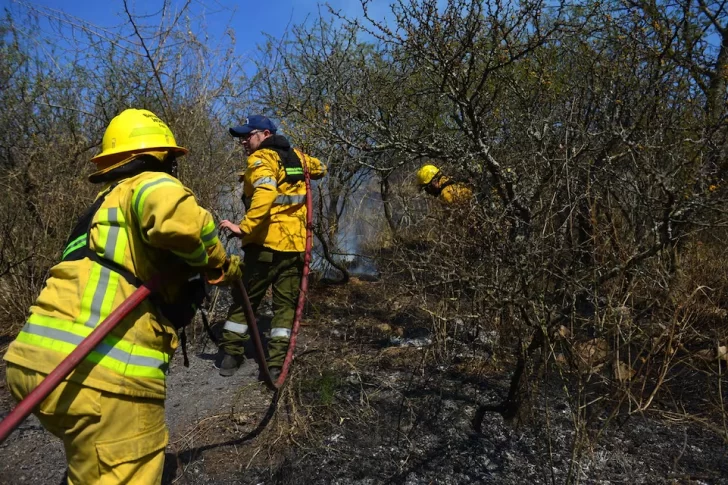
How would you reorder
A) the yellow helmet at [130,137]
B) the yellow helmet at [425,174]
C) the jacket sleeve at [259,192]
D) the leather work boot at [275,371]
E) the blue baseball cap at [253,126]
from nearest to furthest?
the yellow helmet at [130,137] → the jacket sleeve at [259,192] → the leather work boot at [275,371] → the blue baseball cap at [253,126] → the yellow helmet at [425,174]

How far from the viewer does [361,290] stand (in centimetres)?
644

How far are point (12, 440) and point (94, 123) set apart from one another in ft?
11.0

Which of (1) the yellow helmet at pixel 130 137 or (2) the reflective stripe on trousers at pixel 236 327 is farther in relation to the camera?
(2) the reflective stripe on trousers at pixel 236 327

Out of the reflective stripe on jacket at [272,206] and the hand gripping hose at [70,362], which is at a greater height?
the reflective stripe on jacket at [272,206]

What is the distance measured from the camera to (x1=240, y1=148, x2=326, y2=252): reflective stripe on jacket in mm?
3703

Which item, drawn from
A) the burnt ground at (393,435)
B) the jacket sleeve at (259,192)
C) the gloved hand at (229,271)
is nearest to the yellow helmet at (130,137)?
the gloved hand at (229,271)

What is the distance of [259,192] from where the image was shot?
146 inches

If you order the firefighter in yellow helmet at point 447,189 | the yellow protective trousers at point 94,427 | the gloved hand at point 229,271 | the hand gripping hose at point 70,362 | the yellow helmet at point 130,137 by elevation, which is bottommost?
the yellow protective trousers at point 94,427

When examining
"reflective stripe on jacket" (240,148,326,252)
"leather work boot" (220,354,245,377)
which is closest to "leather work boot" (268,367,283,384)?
"leather work boot" (220,354,245,377)

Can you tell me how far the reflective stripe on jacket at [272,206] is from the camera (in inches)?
146

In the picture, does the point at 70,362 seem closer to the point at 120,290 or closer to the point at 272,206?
the point at 120,290

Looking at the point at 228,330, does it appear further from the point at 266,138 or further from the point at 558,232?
the point at 558,232

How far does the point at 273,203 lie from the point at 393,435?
6.16 feet

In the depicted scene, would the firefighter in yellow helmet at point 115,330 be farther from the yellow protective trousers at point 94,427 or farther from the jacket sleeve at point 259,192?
the jacket sleeve at point 259,192
